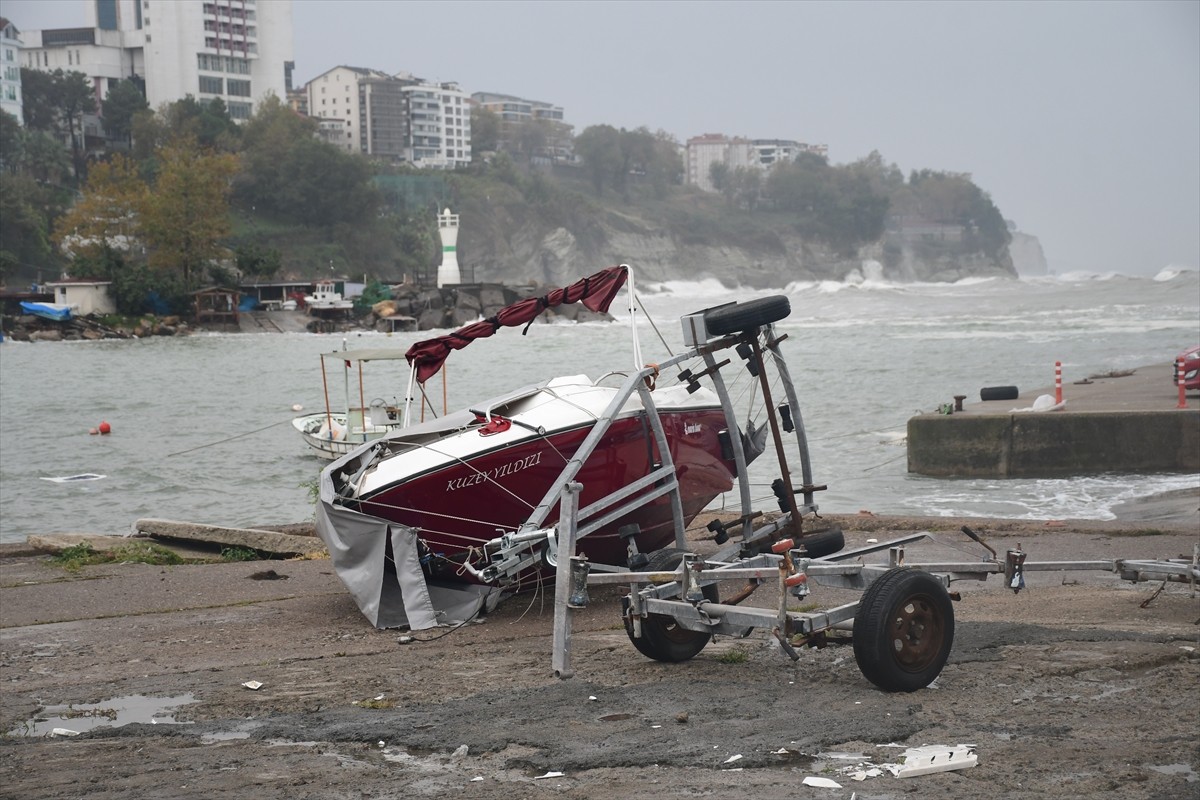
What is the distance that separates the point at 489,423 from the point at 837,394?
31.5 meters

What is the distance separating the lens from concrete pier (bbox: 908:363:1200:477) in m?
18.9

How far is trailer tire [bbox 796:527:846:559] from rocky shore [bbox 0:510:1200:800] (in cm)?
71

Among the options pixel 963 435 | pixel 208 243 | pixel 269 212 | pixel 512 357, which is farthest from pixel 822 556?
pixel 269 212

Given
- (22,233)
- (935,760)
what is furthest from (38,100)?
(935,760)

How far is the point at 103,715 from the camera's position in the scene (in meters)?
7.37

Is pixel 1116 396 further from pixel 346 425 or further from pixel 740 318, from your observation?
pixel 740 318

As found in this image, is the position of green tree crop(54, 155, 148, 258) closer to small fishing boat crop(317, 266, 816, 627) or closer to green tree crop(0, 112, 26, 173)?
green tree crop(0, 112, 26, 173)

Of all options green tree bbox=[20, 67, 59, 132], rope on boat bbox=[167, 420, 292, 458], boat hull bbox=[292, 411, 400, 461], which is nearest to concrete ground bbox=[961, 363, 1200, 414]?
boat hull bbox=[292, 411, 400, 461]

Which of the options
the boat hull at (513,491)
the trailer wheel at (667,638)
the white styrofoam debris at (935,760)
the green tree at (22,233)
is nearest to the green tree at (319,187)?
the green tree at (22,233)

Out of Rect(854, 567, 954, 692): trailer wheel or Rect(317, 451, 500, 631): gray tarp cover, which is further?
Rect(317, 451, 500, 631): gray tarp cover

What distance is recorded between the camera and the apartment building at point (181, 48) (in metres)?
177

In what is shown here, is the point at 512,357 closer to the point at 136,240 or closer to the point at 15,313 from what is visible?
the point at 15,313

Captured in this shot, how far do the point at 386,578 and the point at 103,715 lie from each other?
3.06 m

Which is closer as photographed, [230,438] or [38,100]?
[230,438]
